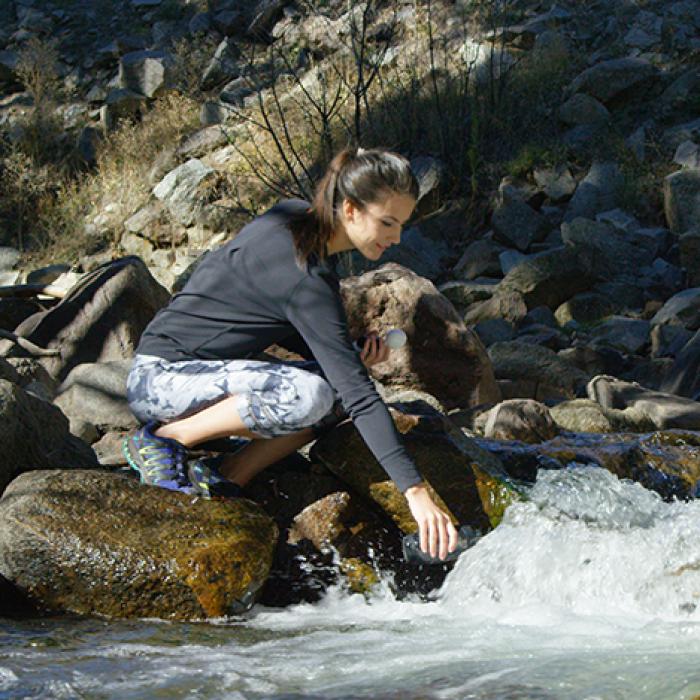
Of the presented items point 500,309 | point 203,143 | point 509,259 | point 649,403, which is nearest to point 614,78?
→ point 509,259

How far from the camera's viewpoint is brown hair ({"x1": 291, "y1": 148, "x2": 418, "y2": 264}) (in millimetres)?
3467

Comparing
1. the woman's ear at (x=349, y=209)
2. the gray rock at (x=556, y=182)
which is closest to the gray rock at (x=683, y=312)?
the gray rock at (x=556, y=182)

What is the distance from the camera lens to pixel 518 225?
1110 centimetres

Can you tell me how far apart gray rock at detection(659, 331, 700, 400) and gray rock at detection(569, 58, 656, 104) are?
6.01m

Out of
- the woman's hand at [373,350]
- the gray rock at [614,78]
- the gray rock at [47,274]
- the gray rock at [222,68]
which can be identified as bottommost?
the woman's hand at [373,350]

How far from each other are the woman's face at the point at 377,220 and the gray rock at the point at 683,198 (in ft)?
24.5

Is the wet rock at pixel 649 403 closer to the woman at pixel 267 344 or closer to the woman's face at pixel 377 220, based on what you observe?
the woman at pixel 267 344

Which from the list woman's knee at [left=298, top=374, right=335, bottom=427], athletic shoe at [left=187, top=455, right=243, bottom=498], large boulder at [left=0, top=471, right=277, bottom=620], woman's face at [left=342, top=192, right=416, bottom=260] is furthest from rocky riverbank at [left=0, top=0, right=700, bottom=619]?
woman's face at [left=342, top=192, right=416, bottom=260]

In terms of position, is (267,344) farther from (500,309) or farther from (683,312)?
(683,312)

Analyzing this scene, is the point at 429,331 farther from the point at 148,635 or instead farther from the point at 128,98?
the point at 128,98

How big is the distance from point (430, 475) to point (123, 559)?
118 cm

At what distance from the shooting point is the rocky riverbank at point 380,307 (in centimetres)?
346

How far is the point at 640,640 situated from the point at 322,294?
1.40 metres

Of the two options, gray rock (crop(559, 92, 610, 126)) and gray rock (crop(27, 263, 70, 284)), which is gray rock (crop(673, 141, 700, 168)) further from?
gray rock (crop(27, 263, 70, 284))
